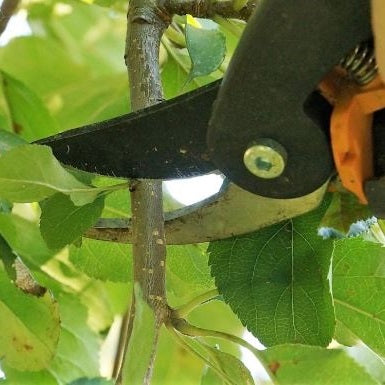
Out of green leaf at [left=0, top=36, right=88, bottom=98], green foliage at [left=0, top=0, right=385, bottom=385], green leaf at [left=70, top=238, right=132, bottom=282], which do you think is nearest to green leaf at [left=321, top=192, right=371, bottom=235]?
green foliage at [left=0, top=0, right=385, bottom=385]

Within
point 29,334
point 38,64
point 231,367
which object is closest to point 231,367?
point 231,367

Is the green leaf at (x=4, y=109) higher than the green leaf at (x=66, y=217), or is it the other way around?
the green leaf at (x=4, y=109)

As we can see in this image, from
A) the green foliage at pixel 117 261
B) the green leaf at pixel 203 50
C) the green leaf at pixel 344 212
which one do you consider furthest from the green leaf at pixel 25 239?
the green leaf at pixel 344 212

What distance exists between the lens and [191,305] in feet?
1.50

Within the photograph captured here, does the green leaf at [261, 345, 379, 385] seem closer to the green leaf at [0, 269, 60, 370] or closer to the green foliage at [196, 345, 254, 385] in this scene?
the green foliage at [196, 345, 254, 385]

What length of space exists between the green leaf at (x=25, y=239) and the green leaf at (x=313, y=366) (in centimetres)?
28

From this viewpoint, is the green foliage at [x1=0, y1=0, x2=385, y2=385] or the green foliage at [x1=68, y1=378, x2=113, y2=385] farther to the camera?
the green foliage at [x1=68, y1=378, x2=113, y2=385]

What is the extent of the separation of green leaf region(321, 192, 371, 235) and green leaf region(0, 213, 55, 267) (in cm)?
33

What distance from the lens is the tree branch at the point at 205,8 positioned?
1.77ft

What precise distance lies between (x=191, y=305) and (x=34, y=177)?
0.34 feet

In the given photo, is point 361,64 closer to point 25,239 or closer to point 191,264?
point 191,264

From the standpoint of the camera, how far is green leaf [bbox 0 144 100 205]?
415 mm

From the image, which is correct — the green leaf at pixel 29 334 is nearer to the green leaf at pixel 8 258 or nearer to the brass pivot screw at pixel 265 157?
the green leaf at pixel 8 258

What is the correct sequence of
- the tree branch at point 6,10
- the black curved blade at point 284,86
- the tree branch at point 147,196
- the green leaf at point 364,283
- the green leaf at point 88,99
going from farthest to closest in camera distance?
the green leaf at point 88,99 → the tree branch at point 6,10 → the green leaf at point 364,283 → the tree branch at point 147,196 → the black curved blade at point 284,86
